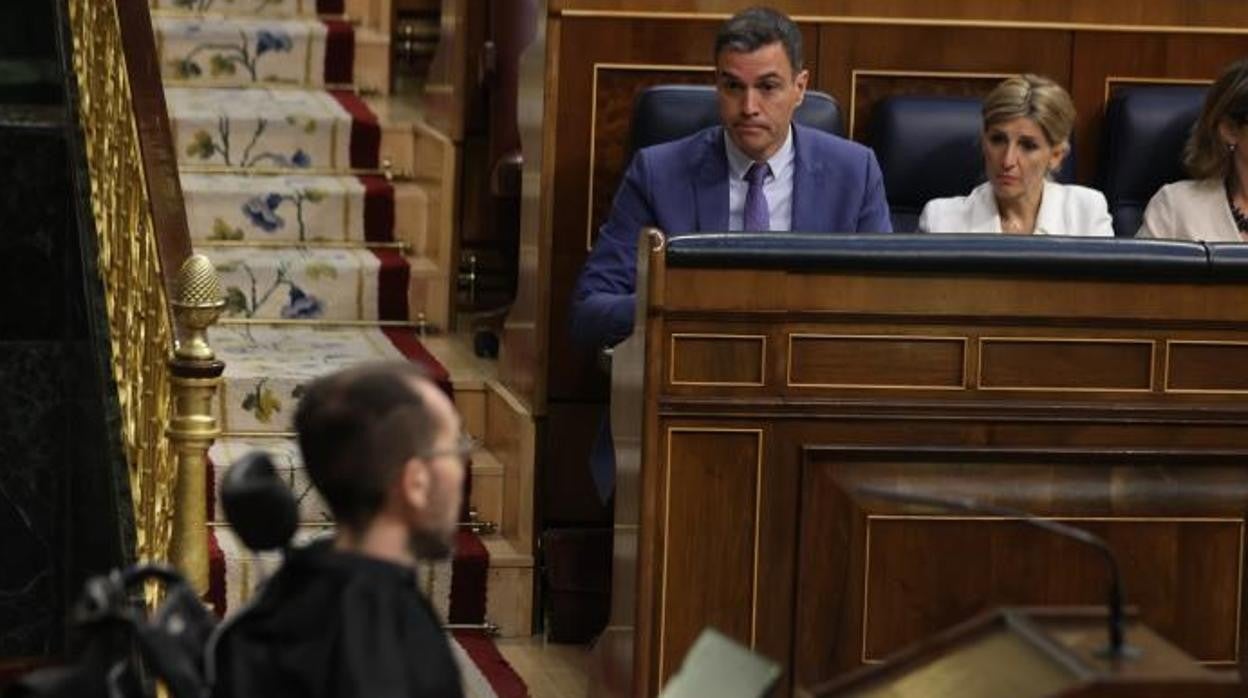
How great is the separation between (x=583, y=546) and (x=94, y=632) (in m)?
3.38

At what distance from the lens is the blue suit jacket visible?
5316 mm

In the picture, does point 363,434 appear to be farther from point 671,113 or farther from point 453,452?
point 671,113

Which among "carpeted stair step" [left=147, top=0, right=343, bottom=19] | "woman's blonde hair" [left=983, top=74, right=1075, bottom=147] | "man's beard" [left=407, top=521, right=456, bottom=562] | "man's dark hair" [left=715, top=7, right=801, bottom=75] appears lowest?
"man's beard" [left=407, top=521, right=456, bottom=562]

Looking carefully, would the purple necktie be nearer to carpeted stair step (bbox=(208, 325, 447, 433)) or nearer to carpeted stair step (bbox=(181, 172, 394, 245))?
carpeted stair step (bbox=(208, 325, 447, 433))

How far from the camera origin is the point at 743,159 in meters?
5.36

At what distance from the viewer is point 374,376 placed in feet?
8.38

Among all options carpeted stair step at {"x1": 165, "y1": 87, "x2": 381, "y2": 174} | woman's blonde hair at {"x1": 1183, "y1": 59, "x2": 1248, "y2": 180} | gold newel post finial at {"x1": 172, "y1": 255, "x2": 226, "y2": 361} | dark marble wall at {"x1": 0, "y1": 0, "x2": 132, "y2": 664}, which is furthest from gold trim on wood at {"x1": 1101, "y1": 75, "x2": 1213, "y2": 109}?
gold newel post finial at {"x1": 172, "y1": 255, "x2": 226, "y2": 361}

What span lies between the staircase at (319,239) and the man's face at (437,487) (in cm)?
316

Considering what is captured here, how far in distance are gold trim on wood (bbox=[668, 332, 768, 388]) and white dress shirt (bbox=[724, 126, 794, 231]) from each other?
0.82m

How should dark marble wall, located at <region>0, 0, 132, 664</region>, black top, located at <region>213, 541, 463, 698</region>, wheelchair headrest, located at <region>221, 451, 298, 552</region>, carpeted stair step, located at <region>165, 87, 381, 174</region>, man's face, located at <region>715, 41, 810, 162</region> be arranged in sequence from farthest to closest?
1. carpeted stair step, located at <region>165, 87, 381, 174</region>
2. dark marble wall, located at <region>0, 0, 132, 664</region>
3. man's face, located at <region>715, 41, 810, 162</region>
4. wheelchair headrest, located at <region>221, 451, 298, 552</region>
5. black top, located at <region>213, 541, 463, 698</region>

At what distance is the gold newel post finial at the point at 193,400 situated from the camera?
15.0ft

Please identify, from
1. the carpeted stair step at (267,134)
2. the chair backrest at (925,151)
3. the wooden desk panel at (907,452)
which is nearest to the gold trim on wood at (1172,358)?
the wooden desk panel at (907,452)

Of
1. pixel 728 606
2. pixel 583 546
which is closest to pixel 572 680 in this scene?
pixel 583 546

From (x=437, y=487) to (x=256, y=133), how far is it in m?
4.60
